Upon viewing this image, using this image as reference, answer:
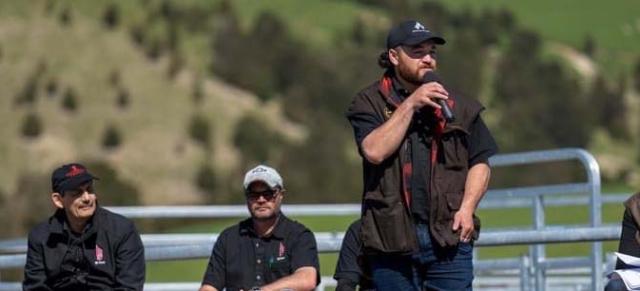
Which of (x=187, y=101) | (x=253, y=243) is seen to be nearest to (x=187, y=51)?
(x=187, y=101)

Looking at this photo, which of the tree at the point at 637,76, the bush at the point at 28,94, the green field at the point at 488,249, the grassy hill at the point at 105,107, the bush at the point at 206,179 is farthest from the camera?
the tree at the point at 637,76

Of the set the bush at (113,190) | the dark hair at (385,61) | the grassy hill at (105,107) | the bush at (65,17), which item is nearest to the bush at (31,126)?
the grassy hill at (105,107)

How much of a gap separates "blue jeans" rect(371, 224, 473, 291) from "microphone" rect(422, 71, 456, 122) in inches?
17.4

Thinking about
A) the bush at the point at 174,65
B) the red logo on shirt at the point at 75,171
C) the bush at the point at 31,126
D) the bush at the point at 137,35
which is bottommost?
the red logo on shirt at the point at 75,171

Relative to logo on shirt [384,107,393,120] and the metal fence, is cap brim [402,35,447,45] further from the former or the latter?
the metal fence

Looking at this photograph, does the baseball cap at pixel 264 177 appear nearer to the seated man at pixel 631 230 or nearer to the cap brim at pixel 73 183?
the cap brim at pixel 73 183

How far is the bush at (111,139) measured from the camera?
2483 inches

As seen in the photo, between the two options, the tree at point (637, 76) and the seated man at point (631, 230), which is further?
the tree at point (637, 76)

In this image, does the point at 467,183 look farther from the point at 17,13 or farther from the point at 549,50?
the point at 549,50

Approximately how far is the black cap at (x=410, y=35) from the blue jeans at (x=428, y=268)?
71cm

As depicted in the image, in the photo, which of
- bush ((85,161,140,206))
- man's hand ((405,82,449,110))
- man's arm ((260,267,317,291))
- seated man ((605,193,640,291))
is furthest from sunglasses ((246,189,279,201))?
bush ((85,161,140,206))

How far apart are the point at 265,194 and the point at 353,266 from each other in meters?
1.05

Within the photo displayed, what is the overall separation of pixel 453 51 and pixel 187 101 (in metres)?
14.1

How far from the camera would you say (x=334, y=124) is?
2749 inches
